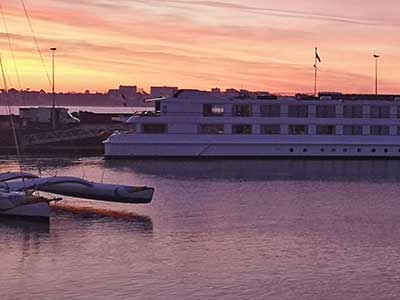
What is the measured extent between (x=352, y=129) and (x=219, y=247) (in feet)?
161

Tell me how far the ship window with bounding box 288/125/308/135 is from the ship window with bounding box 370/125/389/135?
665 cm

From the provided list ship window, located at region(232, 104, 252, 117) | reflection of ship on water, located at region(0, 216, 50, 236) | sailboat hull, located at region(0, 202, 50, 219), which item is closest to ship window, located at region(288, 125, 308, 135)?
ship window, located at region(232, 104, 252, 117)

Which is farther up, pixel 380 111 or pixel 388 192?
pixel 380 111

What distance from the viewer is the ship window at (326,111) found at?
7762 cm

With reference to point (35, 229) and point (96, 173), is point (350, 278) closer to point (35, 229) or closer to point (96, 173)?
point (35, 229)

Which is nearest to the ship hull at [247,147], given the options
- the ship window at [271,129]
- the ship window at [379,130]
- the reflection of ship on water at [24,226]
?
the ship window at [379,130]

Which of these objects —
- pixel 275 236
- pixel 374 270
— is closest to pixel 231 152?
pixel 275 236

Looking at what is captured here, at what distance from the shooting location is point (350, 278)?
25.8 meters

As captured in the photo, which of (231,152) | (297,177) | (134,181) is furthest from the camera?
(231,152)

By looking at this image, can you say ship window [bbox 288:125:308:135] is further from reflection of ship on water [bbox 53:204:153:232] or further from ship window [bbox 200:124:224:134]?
reflection of ship on water [bbox 53:204:153:232]

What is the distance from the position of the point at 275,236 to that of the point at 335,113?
46.3 m

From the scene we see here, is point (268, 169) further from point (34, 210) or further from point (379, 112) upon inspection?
point (34, 210)

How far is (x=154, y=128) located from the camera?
74.4 metres

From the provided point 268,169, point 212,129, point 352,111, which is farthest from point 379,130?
point 268,169
